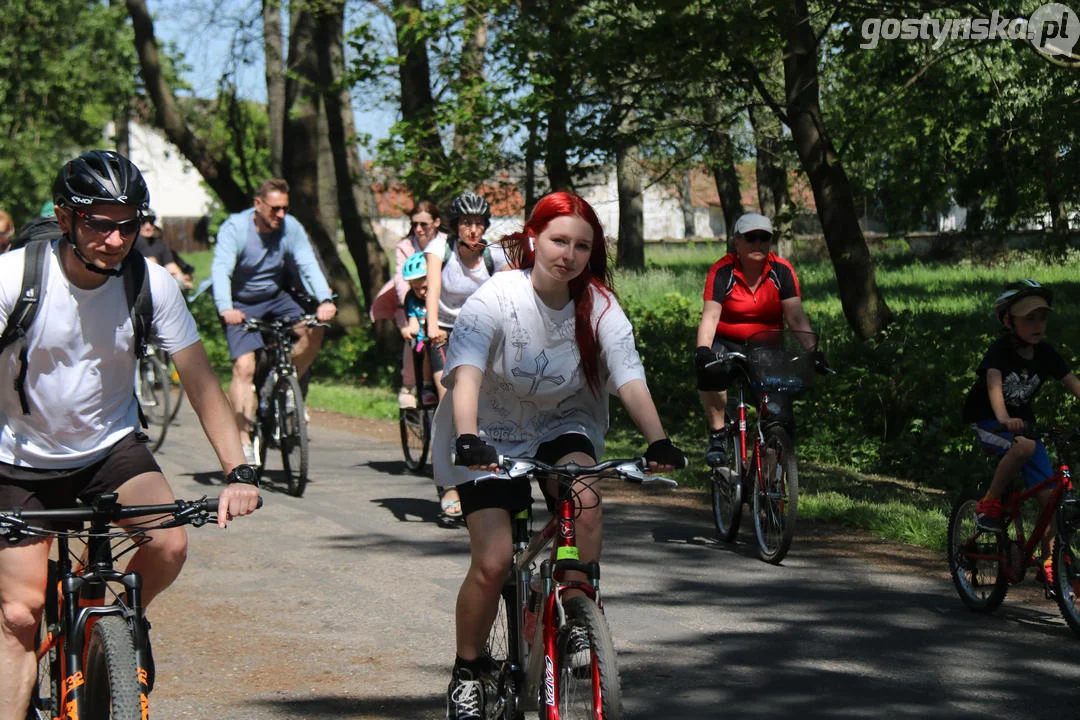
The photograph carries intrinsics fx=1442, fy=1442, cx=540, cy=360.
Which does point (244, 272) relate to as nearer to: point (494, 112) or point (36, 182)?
point (494, 112)

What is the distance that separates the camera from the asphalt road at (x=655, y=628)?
217 inches

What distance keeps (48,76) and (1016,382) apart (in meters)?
39.0

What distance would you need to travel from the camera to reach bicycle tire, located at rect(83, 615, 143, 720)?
3666mm

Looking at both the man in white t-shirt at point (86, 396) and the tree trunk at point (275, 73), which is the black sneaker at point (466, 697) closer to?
the man in white t-shirt at point (86, 396)

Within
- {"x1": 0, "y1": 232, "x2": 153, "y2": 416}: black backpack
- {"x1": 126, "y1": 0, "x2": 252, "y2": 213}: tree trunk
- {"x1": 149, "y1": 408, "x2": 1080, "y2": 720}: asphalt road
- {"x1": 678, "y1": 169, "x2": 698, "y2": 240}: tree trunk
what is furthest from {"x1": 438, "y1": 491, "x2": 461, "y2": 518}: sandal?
{"x1": 678, "y1": 169, "x2": 698, "y2": 240}: tree trunk

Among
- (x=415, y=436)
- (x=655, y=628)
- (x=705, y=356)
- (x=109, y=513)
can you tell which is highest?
(x=705, y=356)

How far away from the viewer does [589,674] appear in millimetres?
3908

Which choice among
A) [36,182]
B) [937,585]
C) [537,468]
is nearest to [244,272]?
[937,585]

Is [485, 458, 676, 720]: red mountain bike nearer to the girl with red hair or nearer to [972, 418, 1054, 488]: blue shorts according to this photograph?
the girl with red hair

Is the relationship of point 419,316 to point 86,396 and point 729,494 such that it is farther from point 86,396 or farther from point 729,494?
point 86,396

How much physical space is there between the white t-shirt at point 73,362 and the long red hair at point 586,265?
1.14 metres

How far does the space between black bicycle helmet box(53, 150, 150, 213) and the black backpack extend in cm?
20

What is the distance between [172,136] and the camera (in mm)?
23719

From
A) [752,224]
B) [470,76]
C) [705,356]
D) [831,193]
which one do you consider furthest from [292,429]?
[470,76]
